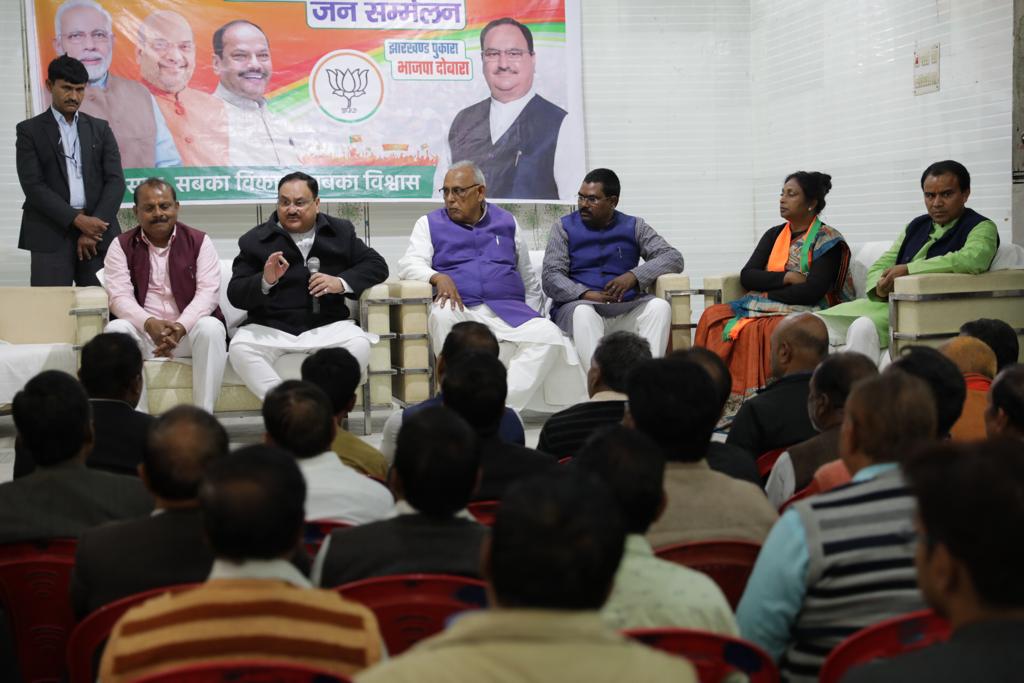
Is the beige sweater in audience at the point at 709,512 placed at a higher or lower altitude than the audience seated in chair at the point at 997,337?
lower

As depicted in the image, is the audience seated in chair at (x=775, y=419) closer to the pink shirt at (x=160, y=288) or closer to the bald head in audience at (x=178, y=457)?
the bald head in audience at (x=178, y=457)

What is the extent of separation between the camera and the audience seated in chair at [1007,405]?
8.34 feet

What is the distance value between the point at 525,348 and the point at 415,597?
399cm

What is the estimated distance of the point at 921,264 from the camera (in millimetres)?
5277

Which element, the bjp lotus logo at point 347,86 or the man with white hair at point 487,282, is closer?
the man with white hair at point 487,282

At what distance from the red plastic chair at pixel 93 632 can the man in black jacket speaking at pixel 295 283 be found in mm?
3428

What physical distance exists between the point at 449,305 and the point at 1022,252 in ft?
8.86

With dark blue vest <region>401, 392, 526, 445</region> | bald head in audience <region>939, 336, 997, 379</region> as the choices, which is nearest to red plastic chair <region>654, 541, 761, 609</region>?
dark blue vest <region>401, 392, 526, 445</region>

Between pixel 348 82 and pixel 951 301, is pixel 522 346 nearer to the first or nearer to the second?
pixel 951 301

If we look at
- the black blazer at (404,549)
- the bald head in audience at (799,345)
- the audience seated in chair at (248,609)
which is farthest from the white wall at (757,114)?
the audience seated in chair at (248,609)

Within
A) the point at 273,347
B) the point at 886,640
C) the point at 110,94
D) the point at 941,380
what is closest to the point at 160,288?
the point at 273,347

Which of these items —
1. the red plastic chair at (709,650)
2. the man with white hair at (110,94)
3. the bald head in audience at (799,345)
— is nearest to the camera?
the red plastic chair at (709,650)

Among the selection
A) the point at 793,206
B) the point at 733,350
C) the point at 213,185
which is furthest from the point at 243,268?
the point at 793,206

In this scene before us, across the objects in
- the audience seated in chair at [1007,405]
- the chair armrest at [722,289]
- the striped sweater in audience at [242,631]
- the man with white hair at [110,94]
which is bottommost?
the striped sweater in audience at [242,631]
